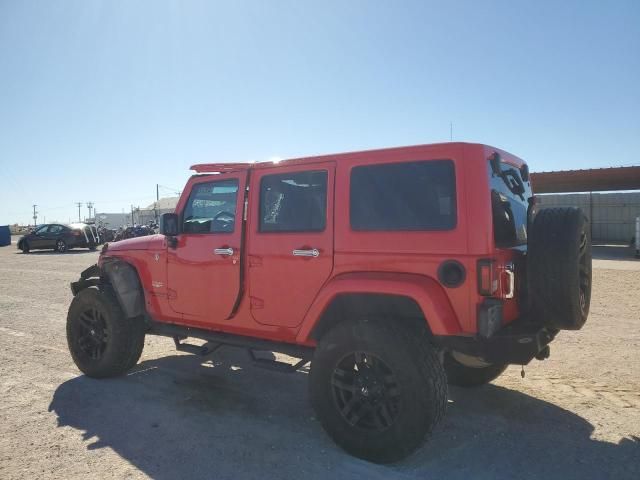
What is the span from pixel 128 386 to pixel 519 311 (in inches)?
149

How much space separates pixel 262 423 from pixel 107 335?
2.08 metres

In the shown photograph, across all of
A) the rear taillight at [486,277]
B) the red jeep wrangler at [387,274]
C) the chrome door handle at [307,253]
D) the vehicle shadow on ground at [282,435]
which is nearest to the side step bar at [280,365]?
the red jeep wrangler at [387,274]

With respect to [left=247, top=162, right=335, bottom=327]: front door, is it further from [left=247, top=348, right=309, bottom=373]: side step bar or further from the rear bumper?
the rear bumper

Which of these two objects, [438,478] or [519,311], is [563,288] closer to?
[519,311]

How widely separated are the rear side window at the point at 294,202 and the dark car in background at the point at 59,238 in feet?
75.2

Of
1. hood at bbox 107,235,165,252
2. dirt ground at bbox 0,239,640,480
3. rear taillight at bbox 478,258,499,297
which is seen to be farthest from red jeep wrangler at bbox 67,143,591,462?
hood at bbox 107,235,165,252

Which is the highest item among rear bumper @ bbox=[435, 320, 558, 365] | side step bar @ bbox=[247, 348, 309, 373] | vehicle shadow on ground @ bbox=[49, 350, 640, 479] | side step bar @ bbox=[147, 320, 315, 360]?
rear bumper @ bbox=[435, 320, 558, 365]

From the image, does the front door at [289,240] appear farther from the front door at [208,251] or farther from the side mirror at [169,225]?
the side mirror at [169,225]

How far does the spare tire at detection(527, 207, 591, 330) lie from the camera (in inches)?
120

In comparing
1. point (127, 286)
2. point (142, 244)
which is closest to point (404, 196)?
point (142, 244)

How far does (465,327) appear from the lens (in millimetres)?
3006

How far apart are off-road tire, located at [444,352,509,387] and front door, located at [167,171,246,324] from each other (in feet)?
7.15

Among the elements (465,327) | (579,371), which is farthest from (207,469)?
(579,371)

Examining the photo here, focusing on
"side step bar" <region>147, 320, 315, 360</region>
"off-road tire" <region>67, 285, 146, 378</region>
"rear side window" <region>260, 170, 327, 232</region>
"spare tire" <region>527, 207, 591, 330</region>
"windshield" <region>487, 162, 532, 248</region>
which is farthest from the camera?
"off-road tire" <region>67, 285, 146, 378</region>
